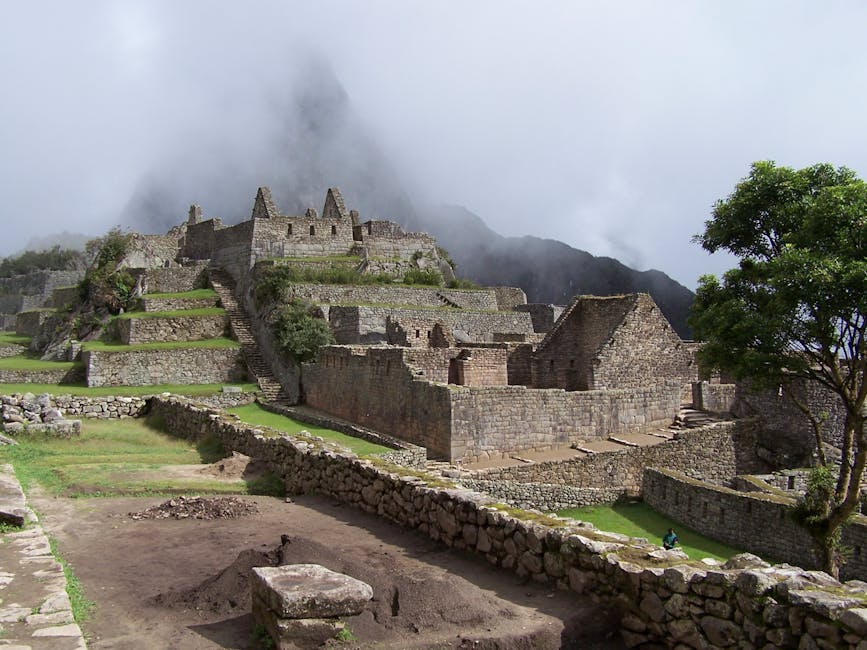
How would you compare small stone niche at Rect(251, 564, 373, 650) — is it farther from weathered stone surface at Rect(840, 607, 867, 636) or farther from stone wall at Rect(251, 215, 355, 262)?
stone wall at Rect(251, 215, 355, 262)

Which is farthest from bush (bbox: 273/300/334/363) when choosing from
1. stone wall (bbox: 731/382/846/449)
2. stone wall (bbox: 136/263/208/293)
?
stone wall (bbox: 731/382/846/449)

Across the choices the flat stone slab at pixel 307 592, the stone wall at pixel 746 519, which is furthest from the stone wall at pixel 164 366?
the flat stone slab at pixel 307 592

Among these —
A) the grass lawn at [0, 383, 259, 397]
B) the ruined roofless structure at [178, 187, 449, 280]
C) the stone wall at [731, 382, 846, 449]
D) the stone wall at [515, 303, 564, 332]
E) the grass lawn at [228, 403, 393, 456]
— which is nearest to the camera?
the grass lawn at [228, 403, 393, 456]

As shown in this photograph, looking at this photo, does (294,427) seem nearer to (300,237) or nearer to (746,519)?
(746,519)

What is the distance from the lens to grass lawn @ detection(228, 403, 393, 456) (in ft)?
52.6

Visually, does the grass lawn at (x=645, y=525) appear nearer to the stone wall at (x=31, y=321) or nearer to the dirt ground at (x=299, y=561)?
the dirt ground at (x=299, y=561)

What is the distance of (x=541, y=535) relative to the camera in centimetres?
653

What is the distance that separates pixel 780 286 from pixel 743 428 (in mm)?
9917

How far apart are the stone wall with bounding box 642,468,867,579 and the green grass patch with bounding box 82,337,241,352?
17.5 meters

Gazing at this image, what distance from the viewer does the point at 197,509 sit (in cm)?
939

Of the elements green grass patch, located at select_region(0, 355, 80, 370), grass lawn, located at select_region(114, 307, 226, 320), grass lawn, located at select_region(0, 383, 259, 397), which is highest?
grass lawn, located at select_region(114, 307, 226, 320)

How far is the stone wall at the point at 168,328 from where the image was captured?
27391mm

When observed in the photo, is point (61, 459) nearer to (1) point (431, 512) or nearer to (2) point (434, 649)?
(1) point (431, 512)

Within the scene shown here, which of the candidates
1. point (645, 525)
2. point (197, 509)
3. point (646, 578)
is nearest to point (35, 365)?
point (197, 509)
